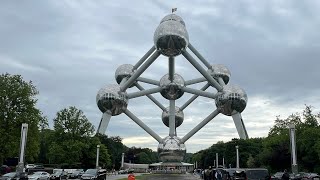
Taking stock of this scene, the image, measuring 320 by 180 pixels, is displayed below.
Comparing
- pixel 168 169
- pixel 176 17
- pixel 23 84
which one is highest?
pixel 176 17

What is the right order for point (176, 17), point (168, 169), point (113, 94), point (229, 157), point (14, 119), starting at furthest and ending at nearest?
point (229, 157) < point (168, 169) < point (113, 94) < point (176, 17) < point (14, 119)

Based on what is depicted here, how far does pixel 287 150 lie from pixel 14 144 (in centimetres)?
2780

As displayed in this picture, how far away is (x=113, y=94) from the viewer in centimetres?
6650

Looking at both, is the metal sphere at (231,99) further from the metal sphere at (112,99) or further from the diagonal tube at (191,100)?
the metal sphere at (112,99)

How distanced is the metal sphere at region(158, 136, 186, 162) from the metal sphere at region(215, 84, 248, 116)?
838 cm

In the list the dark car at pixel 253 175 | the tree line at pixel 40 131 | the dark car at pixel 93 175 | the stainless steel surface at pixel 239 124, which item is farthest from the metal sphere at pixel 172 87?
the dark car at pixel 253 175

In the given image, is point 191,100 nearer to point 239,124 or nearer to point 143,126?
point 239,124

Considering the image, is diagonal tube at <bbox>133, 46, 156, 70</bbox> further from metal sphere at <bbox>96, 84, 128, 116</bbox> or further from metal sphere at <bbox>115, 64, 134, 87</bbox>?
metal sphere at <bbox>96, 84, 128, 116</bbox>

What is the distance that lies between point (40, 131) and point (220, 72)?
109 feet

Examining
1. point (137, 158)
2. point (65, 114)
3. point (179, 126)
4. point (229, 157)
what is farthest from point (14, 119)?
point (137, 158)

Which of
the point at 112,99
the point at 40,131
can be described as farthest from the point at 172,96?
the point at 40,131

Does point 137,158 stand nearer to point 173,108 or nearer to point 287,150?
point 173,108

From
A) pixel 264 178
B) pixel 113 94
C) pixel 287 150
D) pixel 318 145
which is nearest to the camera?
pixel 264 178

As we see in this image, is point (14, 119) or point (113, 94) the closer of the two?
point (14, 119)
